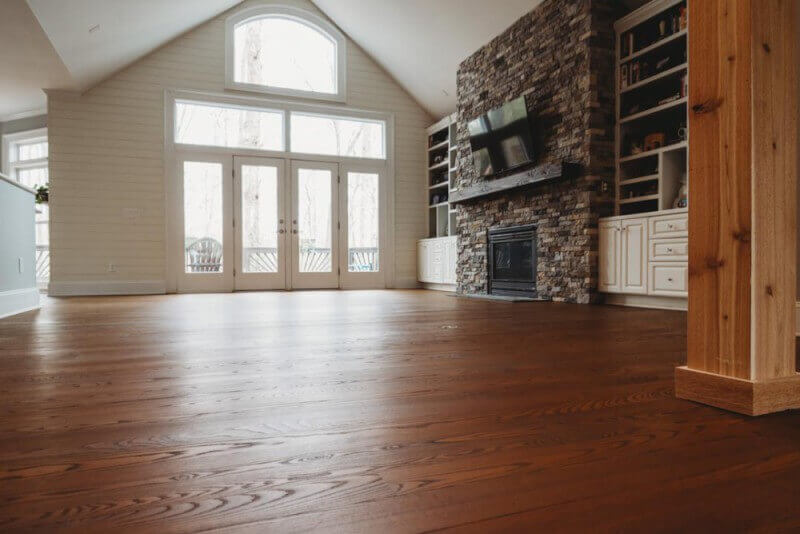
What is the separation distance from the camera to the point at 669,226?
158 inches

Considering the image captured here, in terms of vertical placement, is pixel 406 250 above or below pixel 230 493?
above

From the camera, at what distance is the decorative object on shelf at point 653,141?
450 centimetres

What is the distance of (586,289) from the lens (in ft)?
15.6

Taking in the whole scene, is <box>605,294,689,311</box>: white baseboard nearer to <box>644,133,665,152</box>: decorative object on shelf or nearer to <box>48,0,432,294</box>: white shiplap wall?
<box>644,133,665,152</box>: decorative object on shelf

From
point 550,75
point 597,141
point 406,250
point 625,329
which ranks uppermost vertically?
point 550,75

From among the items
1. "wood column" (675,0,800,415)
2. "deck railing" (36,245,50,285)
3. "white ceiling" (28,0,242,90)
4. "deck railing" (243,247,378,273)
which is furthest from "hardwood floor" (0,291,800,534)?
"deck railing" (36,245,50,285)

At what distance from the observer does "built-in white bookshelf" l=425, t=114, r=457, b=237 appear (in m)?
7.77

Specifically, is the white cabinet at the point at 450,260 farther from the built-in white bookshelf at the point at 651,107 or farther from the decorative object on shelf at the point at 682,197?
the decorative object on shelf at the point at 682,197

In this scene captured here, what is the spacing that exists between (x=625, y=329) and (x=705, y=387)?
157cm

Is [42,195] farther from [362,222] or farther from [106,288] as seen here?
[362,222]

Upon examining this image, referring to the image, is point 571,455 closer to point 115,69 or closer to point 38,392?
point 38,392

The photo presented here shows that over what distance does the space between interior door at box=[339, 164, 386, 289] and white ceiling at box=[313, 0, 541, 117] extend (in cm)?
164

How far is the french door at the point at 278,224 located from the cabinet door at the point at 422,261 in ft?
2.13

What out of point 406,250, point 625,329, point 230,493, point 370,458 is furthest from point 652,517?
point 406,250
